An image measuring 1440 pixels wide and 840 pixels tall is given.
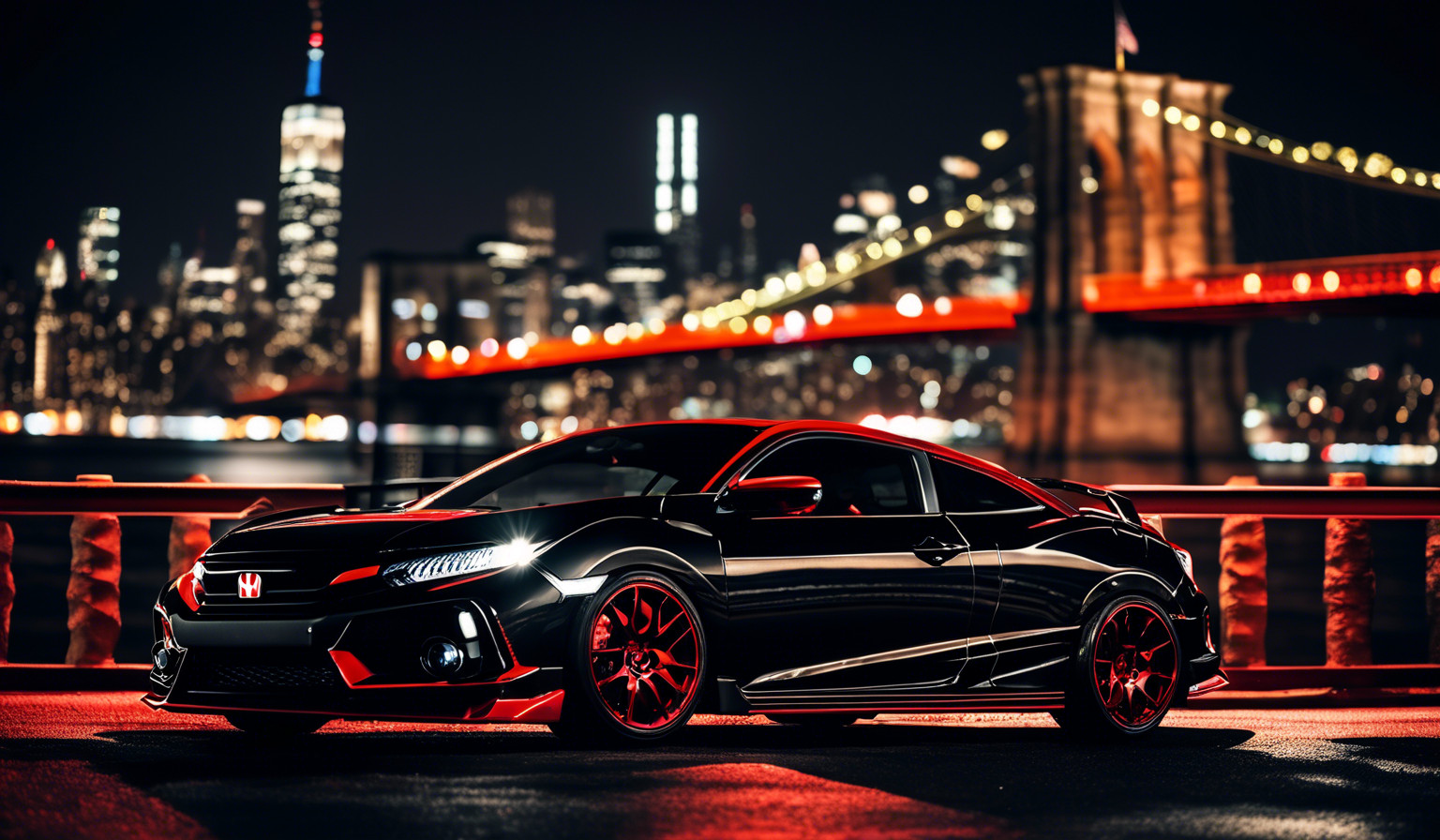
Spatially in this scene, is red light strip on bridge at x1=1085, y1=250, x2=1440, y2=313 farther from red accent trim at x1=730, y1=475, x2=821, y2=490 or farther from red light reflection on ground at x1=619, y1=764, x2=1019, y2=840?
red light reflection on ground at x1=619, y1=764, x2=1019, y2=840

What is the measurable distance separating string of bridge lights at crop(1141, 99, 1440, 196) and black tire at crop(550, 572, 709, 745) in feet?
193

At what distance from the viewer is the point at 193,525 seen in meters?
9.14

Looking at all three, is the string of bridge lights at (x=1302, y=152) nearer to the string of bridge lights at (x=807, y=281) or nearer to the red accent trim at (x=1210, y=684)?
the string of bridge lights at (x=807, y=281)

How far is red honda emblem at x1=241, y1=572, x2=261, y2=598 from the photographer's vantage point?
6.09 meters

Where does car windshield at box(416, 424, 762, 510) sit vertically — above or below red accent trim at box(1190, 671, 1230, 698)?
above

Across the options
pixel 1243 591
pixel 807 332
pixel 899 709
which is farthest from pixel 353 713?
pixel 807 332

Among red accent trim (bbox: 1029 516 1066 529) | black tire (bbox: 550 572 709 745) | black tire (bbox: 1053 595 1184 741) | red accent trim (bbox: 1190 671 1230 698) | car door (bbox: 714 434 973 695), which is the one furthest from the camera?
red accent trim (bbox: 1190 671 1230 698)

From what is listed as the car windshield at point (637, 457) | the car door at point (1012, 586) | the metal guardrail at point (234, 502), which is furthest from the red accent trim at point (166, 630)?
the car door at point (1012, 586)

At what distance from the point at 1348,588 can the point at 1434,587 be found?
609 mm

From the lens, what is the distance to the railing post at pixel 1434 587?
963cm

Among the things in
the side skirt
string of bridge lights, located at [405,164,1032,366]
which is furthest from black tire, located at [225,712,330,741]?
string of bridge lights, located at [405,164,1032,366]

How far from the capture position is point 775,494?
6.23m

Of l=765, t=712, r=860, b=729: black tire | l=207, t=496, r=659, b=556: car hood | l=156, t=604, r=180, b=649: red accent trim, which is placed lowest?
l=765, t=712, r=860, b=729: black tire

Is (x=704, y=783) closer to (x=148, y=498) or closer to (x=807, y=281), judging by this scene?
(x=148, y=498)
